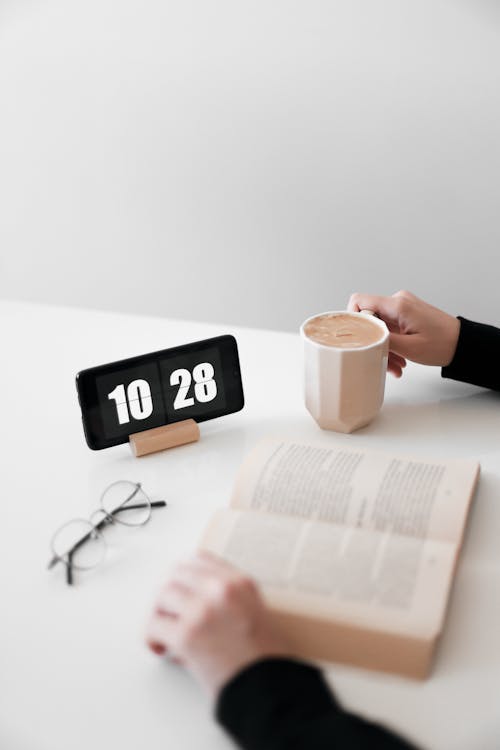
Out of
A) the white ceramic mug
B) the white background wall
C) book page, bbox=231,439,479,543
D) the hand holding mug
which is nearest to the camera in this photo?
book page, bbox=231,439,479,543

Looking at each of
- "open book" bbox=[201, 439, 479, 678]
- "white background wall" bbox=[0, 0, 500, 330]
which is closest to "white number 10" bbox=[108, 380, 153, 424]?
"open book" bbox=[201, 439, 479, 678]

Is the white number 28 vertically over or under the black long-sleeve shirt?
over

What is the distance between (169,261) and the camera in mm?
2117

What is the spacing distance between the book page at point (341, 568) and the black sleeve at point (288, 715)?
0.25ft

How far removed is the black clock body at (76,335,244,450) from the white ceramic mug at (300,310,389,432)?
0.34ft

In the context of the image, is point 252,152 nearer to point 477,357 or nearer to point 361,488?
point 477,357

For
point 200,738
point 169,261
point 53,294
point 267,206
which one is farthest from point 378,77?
point 200,738

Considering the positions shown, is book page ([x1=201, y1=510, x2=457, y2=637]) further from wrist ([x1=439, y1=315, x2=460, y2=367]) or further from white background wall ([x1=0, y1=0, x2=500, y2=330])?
white background wall ([x1=0, y1=0, x2=500, y2=330])

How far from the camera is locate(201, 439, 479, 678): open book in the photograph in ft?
2.26

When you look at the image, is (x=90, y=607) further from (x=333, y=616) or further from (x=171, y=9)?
(x=171, y=9)

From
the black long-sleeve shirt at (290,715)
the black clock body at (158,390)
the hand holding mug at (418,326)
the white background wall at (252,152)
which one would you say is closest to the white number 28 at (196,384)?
the black clock body at (158,390)

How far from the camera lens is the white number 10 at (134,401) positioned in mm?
974

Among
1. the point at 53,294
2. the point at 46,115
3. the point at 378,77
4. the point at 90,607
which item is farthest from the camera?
the point at 53,294

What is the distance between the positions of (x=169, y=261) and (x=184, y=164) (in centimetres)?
27
